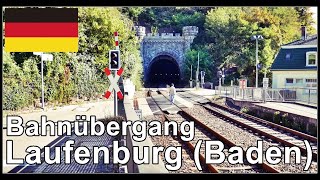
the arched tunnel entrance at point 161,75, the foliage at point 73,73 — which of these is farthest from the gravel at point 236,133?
the foliage at point 73,73

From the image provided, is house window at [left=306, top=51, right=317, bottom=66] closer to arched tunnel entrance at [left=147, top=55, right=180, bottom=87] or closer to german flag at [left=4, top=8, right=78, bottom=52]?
german flag at [left=4, top=8, right=78, bottom=52]

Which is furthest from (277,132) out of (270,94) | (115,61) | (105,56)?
(270,94)

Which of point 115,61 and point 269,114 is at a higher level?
point 115,61

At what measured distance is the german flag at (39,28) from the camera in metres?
3.10

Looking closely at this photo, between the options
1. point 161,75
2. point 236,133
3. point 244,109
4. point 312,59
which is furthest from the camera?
point 244,109

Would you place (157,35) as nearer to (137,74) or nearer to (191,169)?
(137,74)

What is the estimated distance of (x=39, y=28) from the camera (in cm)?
312

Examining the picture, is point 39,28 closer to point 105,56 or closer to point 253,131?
point 105,56

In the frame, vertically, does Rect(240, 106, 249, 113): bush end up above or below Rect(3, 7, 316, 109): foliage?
below

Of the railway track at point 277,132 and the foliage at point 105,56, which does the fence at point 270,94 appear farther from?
the foliage at point 105,56

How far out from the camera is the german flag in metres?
3.10

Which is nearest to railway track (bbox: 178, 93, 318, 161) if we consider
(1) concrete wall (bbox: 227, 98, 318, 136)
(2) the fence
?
(1) concrete wall (bbox: 227, 98, 318, 136)

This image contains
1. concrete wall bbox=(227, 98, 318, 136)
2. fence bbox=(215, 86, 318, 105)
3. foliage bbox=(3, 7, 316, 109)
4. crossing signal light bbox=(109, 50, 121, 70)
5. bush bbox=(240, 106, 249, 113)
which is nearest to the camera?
crossing signal light bbox=(109, 50, 121, 70)
